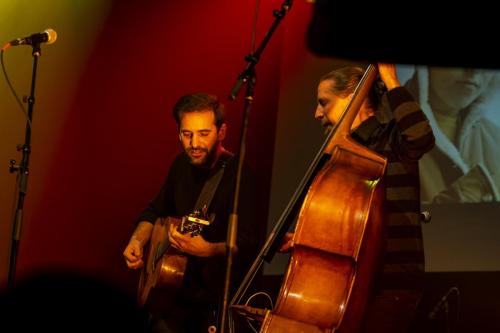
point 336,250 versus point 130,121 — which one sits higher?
point 130,121

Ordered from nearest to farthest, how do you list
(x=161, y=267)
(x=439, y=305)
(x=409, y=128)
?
(x=409, y=128), (x=161, y=267), (x=439, y=305)

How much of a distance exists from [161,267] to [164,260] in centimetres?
4

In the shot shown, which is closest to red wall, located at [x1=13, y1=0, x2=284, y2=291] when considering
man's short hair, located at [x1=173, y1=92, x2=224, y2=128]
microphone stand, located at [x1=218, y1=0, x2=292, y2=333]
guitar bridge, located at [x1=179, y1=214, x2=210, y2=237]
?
man's short hair, located at [x1=173, y1=92, x2=224, y2=128]

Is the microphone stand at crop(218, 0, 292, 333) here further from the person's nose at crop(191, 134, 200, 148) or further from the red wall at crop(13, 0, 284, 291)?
the red wall at crop(13, 0, 284, 291)

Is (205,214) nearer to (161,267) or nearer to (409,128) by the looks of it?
(161,267)

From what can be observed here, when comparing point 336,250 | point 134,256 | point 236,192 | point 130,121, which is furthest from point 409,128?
point 130,121

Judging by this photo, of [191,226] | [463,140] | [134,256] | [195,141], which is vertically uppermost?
[463,140]

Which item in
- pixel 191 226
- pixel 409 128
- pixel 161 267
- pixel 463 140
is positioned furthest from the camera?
pixel 463 140

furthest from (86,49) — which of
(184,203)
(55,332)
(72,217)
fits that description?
(55,332)

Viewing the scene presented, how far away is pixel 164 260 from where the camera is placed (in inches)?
130

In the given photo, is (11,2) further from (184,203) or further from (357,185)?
(357,185)

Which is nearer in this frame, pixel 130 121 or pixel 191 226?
pixel 191 226

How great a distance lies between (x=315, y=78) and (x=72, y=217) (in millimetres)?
1972

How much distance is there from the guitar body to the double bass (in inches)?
35.9
